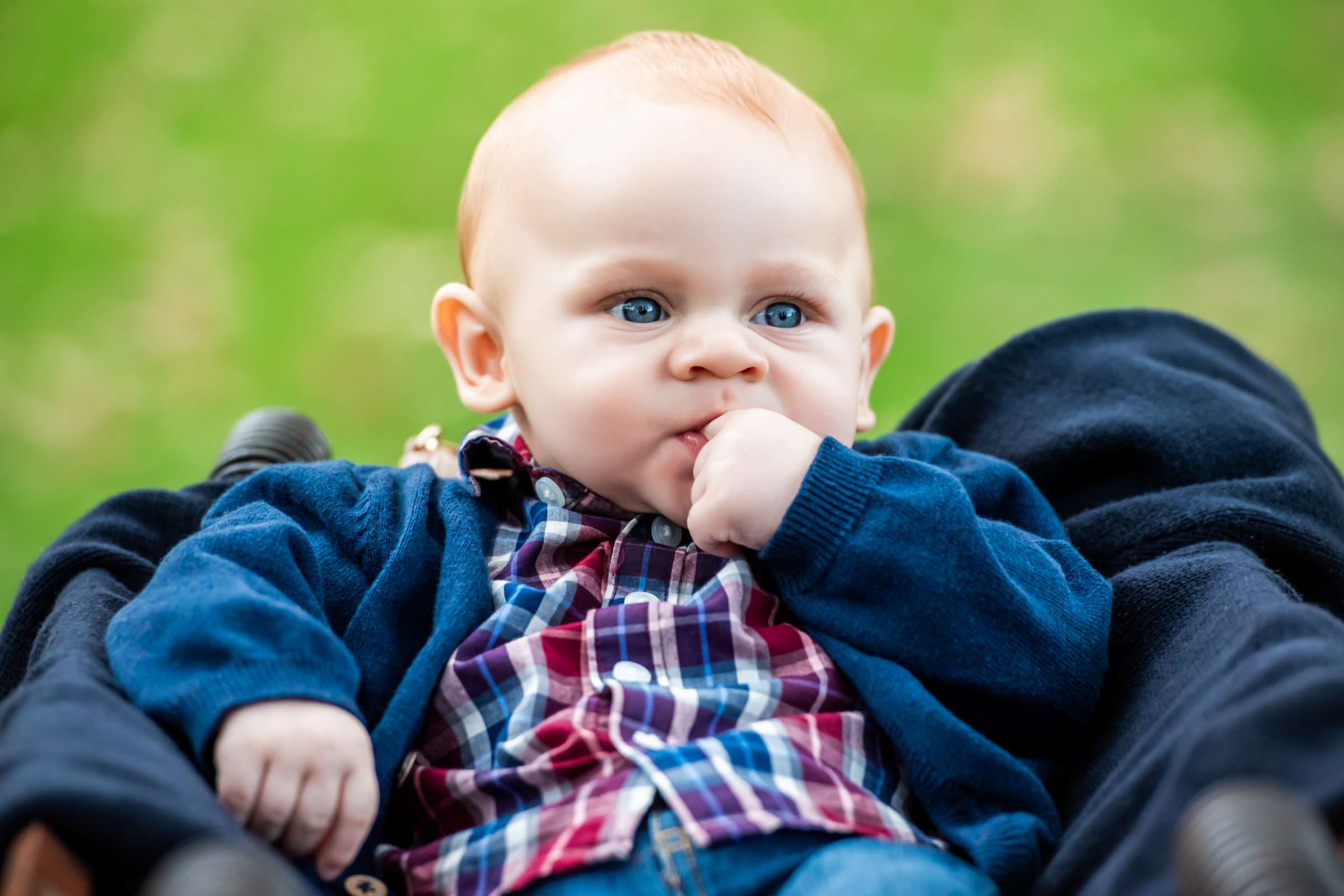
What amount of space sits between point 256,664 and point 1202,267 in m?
2.01

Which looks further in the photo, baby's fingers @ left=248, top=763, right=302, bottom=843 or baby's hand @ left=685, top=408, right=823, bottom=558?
baby's hand @ left=685, top=408, right=823, bottom=558

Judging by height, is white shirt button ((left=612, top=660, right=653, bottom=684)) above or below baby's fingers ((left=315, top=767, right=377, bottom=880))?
above

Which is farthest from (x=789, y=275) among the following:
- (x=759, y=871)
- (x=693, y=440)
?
(x=759, y=871)

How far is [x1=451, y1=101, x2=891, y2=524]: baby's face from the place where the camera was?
36.5 inches

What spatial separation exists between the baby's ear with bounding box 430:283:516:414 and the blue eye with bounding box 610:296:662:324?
0.14 meters

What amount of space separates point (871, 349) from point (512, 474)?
341 mm

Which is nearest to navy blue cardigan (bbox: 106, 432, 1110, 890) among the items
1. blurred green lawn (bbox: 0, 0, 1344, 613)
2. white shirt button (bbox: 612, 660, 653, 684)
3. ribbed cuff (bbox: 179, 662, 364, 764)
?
ribbed cuff (bbox: 179, 662, 364, 764)

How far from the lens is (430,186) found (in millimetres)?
2273

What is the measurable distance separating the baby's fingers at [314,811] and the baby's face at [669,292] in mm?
304

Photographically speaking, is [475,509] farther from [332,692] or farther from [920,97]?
[920,97]

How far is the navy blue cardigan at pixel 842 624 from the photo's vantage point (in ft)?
2.56

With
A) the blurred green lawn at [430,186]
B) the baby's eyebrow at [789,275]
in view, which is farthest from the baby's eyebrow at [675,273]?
the blurred green lawn at [430,186]

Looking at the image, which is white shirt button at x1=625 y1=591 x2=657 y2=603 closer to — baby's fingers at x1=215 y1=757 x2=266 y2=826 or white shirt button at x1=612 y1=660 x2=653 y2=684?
white shirt button at x1=612 y1=660 x2=653 y2=684

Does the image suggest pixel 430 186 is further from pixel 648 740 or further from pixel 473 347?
pixel 648 740
